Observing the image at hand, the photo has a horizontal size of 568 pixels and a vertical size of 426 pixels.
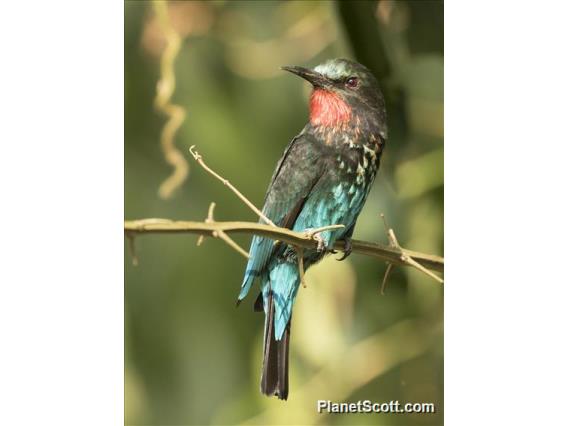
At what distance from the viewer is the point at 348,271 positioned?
2.37 metres

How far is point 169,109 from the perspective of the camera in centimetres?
236

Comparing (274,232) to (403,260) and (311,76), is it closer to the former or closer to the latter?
(403,260)

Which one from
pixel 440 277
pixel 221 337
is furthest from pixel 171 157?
pixel 440 277

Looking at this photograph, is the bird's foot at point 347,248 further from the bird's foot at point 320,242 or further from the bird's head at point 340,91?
the bird's head at point 340,91

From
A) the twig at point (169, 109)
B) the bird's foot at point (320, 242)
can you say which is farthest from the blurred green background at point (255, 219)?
the bird's foot at point (320, 242)

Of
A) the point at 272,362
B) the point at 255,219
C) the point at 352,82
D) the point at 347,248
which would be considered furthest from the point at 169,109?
the point at 272,362

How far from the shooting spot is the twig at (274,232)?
1.74 meters

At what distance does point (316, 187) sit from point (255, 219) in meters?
0.19

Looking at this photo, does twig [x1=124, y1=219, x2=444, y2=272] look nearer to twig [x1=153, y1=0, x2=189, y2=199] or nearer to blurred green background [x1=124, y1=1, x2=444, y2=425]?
blurred green background [x1=124, y1=1, x2=444, y2=425]

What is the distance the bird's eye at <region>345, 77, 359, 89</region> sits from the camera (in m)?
2.37

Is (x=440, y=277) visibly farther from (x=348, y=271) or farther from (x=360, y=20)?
(x=360, y=20)

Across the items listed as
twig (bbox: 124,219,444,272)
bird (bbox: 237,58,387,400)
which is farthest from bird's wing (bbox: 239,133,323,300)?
twig (bbox: 124,219,444,272)

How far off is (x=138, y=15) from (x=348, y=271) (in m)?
0.85

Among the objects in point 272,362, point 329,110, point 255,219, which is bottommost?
point 272,362
